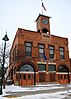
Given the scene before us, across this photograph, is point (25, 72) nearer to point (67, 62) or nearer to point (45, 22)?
point (67, 62)

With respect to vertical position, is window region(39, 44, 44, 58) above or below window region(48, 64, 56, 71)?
above

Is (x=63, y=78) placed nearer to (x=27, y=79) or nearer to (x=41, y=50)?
(x=41, y=50)

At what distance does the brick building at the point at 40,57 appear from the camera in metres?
28.7

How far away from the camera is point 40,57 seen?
3083 centimetres

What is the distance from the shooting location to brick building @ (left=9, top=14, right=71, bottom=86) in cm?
2870

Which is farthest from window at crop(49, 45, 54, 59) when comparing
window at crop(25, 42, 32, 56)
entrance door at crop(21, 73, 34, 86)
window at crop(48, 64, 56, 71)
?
entrance door at crop(21, 73, 34, 86)

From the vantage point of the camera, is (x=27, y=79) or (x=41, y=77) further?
(x=41, y=77)

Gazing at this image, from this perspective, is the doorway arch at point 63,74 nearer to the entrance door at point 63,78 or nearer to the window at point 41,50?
the entrance door at point 63,78

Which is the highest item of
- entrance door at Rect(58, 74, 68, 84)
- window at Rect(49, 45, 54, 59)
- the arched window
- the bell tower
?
the bell tower

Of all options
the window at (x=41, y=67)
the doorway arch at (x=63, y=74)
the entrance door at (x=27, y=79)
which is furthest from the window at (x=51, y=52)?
the entrance door at (x=27, y=79)

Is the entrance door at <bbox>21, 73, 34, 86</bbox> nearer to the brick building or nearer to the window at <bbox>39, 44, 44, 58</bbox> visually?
the brick building

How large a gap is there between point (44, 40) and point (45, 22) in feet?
17.6

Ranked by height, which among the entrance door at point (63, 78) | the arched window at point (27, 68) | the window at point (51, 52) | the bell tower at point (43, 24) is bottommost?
the entrance door at point (63, 78)

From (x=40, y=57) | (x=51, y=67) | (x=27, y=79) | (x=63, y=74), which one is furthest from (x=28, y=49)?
(x=63, y=74)
